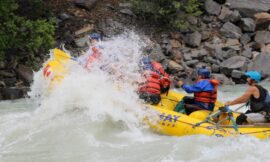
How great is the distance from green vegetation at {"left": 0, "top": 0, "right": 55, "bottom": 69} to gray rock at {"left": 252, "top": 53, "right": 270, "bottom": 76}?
664 cm

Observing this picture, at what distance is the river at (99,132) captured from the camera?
23.7 feet

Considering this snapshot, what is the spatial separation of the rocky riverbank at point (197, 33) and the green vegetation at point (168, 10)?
27cm

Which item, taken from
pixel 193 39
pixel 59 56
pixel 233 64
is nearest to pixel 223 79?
pixel 233 64

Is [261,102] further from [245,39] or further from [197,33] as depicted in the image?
[245,39]

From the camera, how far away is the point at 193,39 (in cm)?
1698

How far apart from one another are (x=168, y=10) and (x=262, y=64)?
370 cm

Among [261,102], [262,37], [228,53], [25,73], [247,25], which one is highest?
[247,25]

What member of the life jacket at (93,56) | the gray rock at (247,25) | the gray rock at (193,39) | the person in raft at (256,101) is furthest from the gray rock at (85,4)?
the person in raft at (256,101)

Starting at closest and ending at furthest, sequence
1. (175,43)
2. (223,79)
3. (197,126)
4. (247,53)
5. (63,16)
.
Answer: (197,126) < (223,79) < (63,16) < (247,53) < (175,43)

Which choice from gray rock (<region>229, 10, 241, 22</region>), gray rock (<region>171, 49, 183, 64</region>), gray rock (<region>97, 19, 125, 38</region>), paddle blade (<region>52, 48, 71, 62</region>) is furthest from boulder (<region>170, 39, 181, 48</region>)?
paddle blade (<region>52, 48, 71, 62</region>)

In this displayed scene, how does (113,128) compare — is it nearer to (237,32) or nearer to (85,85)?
(85,85)

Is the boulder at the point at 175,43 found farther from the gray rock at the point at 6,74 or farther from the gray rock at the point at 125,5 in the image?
the gray rock at the point at 6,74

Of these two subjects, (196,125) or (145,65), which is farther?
(145,65)

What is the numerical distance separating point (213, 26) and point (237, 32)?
89 cm
